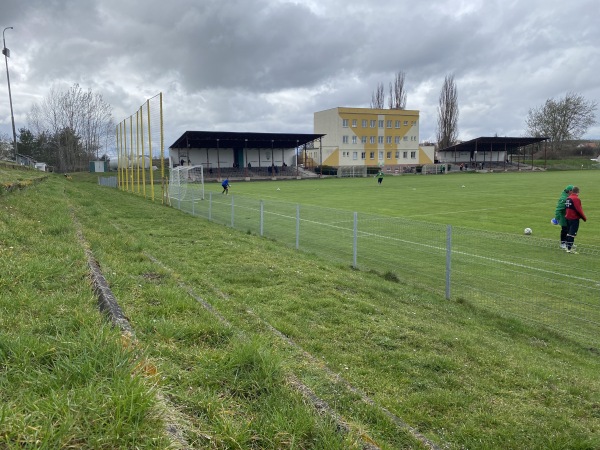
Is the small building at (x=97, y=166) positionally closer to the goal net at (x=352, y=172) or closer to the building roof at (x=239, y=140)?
the building roof at (x=239, y=140)

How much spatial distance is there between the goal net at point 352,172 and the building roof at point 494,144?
2689 cm

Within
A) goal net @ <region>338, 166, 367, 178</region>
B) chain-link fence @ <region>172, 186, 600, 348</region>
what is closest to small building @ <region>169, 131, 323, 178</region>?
goal net @ <region>338, 166, 367, 178</region>

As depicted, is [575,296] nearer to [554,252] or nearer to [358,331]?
[554,252]

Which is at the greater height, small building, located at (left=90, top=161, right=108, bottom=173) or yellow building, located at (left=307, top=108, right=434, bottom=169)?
yellow building, located at (left=307, top=108, right=434, bottom=169)

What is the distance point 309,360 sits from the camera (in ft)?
13.0

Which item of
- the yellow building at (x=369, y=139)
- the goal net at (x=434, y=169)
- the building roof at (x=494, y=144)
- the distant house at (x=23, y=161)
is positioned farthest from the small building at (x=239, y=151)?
the building roof at (x=494, y=144)

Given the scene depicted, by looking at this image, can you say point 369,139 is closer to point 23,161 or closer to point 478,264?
point 23,161

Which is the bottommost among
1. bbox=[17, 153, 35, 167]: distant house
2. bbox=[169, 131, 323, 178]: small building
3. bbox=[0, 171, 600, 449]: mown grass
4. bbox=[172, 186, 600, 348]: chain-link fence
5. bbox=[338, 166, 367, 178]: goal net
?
bbox=[172, 186, 600, 348]: chain-link fence

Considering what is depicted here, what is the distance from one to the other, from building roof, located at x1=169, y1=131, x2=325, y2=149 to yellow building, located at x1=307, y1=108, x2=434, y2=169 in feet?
37.5

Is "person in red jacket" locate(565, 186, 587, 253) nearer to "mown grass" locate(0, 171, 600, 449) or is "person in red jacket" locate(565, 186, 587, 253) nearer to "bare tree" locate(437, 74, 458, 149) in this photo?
"mown grass" locate(0, 171, 600, 449)

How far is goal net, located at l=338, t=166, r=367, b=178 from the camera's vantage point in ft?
244

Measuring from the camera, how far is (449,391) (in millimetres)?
3871

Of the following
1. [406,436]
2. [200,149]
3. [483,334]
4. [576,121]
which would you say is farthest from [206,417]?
[576,121]

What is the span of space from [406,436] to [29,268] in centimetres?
393
